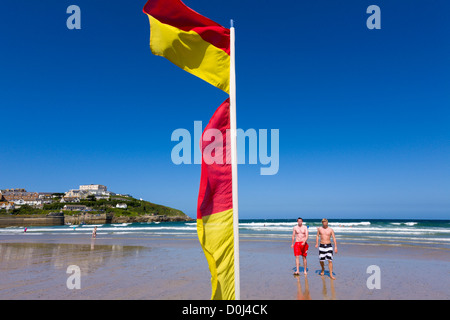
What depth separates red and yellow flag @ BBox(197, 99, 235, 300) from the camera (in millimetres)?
3932

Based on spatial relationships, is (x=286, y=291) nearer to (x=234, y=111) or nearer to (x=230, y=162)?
(x=230, y=162)

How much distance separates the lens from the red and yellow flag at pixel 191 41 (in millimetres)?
4145

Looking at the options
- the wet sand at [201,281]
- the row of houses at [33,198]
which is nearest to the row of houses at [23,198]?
the row of houses at [33,198]

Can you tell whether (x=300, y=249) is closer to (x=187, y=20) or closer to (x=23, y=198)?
(x=187, y=20)

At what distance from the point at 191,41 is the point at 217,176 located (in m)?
2.03

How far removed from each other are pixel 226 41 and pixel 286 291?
635 centimetres

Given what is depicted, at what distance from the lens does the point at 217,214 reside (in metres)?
4.02

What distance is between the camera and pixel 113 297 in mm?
7074

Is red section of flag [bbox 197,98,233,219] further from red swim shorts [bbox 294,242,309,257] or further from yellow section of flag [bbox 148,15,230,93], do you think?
red swim shorts [bbox 294,242,309,257]

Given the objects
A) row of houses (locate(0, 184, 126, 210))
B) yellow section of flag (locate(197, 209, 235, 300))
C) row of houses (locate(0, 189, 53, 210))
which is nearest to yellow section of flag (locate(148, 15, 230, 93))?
yellow section of flag (locate(197, 209, 235, 300))

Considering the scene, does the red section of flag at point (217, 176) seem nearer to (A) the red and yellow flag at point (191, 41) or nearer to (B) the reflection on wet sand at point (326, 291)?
(A) the red and yellow flag at point (191, 41)

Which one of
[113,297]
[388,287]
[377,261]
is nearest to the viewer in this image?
[113,297]
